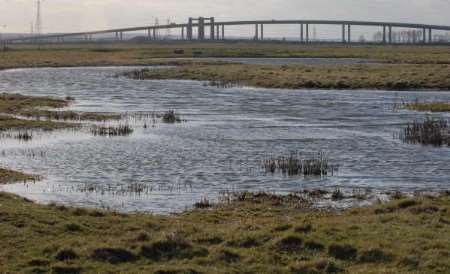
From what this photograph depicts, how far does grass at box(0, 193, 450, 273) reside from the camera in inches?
536

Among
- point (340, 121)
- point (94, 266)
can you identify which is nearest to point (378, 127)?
point (340, 121)

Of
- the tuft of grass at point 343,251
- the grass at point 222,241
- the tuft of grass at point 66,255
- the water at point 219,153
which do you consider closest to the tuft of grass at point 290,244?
the grass at point 222,241

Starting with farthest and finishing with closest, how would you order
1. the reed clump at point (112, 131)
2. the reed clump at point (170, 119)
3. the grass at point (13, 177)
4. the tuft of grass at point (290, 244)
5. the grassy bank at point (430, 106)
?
the grassy bank at point (430, 106), the reed clump at point (170, 119), the reed clump at point (112, 131), the grass at point (13, 177), the tuft of grass at point (290, 244)

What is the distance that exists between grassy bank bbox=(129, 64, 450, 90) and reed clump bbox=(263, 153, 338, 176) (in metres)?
41.3

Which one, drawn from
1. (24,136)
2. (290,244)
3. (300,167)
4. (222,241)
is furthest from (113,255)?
(24,136)

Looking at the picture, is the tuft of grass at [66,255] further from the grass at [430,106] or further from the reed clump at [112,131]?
the grass at [430,106]

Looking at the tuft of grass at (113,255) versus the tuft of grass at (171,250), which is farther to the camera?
the tuft of grass at (171,250)

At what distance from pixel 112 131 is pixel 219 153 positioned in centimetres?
814

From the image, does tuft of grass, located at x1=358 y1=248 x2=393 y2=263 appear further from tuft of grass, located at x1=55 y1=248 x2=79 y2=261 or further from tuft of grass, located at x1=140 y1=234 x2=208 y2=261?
tuft of grass, located at x1=55 y1=248 x2=79 y2=261

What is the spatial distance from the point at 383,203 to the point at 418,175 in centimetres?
607

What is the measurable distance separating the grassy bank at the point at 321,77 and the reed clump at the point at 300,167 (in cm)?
4133

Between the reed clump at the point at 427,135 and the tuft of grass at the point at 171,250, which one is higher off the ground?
the reed clump at the point at 427,135

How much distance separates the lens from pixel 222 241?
607 inches

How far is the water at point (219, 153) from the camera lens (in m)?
23.6
